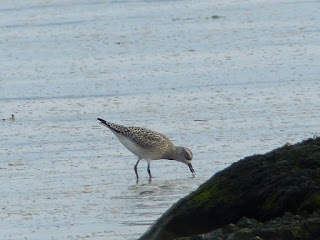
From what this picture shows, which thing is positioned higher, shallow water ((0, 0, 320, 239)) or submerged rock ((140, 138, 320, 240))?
submerged rock ((140, 138, 320, 240))

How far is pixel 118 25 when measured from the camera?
1838 cm

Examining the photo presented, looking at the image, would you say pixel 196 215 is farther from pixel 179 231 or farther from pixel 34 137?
pixel 34 137

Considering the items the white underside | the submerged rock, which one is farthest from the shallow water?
the submerged rock

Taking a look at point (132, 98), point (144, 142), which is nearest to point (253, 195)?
point (144, 142)

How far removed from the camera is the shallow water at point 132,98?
895 centimetres

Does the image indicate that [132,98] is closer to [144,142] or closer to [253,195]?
[144,142]

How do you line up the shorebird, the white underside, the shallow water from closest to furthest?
the shallow water → the shorebird → the white underside

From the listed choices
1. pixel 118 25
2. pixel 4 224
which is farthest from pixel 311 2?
pixel 4 224

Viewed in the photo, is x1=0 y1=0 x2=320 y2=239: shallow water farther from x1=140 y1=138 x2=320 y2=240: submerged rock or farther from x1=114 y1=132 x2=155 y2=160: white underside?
x1=140 y1=138 x2=320 y2=240: submerged rock

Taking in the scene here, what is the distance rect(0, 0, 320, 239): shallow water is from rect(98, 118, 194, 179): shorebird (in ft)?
0.51

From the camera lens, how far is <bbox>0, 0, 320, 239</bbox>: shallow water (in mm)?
8953

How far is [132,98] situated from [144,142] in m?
2.17

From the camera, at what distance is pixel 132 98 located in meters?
12.9

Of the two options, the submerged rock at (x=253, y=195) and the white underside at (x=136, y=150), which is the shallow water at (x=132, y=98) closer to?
the white underside at (x=136, y=150)
